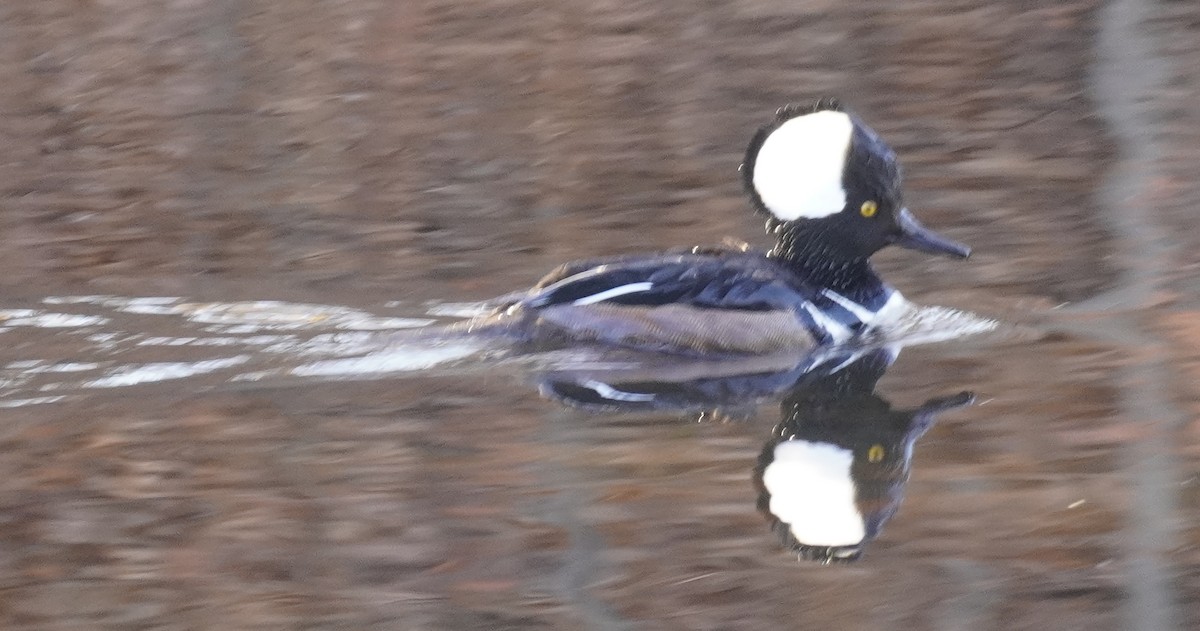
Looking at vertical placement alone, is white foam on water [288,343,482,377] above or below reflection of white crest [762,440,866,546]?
below

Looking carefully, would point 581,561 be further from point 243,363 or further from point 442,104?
point 442,104

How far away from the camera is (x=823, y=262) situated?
6.63 metres

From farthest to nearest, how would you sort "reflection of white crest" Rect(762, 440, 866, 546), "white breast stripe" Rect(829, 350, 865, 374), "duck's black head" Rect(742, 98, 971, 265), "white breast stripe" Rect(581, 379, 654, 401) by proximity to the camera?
"duck's black head" Rect(742, 98, 971, 265) < "white breast stripe" Rect(829, 350, 865, 374) < "white breast stripe" Rect(581, 379, 654, 401) < "reflection of white crest" Rect(762, 440, 866, 546)

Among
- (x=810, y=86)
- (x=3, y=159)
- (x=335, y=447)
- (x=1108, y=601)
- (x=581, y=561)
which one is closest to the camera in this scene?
(x=1108, y=601)

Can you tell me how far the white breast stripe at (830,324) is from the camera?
253 inches

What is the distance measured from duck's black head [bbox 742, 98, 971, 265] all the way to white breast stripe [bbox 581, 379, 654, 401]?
3.48ft

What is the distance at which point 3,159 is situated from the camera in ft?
36.0

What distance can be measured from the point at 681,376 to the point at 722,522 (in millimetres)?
1606

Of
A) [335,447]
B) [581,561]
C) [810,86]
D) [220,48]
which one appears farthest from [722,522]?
[220,48]

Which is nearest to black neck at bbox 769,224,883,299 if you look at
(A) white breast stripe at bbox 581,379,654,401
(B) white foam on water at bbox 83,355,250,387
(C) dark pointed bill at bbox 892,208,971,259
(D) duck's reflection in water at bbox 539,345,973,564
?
(C) dark pointed bill at bbox 892,208,971,259

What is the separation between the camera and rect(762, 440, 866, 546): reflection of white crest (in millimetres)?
4355

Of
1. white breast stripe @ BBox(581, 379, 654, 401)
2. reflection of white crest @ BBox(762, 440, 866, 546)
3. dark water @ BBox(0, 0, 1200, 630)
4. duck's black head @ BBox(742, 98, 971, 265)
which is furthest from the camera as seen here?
duck's black head @ BBox(742, 98, 971, 265)

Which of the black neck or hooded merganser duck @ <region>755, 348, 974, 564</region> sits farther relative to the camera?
the black neck

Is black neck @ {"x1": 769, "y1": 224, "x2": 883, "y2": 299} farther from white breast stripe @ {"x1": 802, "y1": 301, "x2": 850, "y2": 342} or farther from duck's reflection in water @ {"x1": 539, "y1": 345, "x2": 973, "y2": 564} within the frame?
duck's reflection in water @ {"x1": 539, "y1": 345, "x2": 973, "y2": 564}
